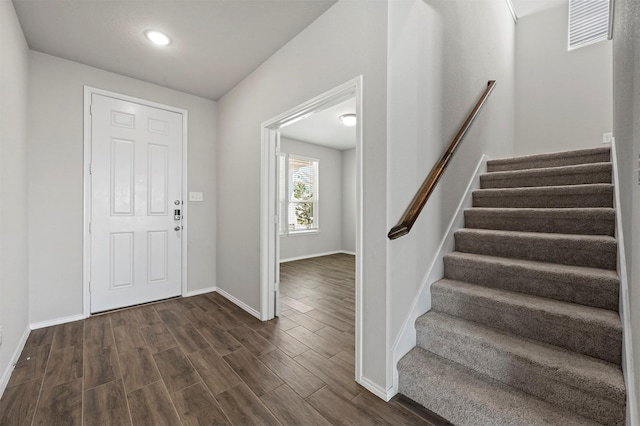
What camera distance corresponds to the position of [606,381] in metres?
1.18

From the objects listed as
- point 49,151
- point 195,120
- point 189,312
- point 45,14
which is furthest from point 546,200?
point 49,151

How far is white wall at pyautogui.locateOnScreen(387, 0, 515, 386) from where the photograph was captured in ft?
5.49

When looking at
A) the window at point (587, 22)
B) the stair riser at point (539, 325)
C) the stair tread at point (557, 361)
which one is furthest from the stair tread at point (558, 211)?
the window at point (587, 22)

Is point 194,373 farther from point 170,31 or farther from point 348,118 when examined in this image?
point 348,118

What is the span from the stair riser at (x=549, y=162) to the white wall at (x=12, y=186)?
164 inches

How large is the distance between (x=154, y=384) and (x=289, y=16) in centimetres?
281

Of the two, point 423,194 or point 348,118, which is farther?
point 348,118

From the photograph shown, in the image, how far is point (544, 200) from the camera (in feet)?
7.50

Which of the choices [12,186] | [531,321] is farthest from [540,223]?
[12,186]

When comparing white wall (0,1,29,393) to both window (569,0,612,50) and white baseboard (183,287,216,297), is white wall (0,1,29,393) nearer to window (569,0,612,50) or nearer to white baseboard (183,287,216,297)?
white baseboard (183,287,216,297)

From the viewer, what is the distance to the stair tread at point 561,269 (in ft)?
4.89

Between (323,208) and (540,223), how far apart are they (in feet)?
15.7

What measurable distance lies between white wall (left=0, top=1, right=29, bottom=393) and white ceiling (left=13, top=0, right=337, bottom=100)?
0.26 m

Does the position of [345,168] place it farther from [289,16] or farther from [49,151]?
[49,151]
